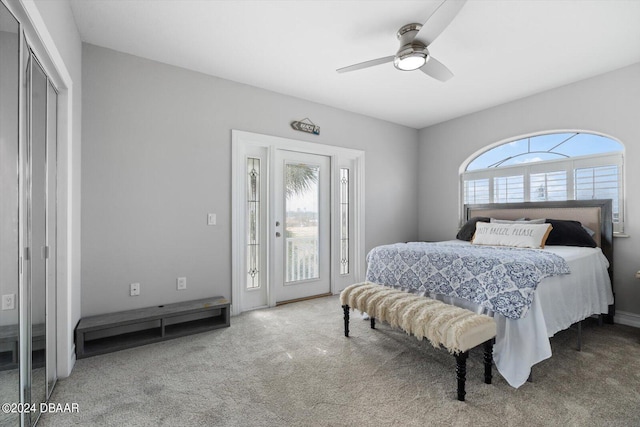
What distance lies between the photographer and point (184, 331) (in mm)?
2723

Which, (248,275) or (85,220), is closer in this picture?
(85,220)

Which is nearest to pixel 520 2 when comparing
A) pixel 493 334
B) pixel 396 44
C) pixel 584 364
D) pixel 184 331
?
pixel 396 44

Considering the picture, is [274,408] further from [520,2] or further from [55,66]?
[520,2]

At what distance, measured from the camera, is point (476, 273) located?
7.25ft

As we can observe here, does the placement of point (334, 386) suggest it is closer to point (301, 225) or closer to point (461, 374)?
point (461, 374)

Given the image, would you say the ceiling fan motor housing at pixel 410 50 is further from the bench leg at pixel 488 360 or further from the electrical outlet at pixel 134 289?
the electrical outlet at pixel 134 289

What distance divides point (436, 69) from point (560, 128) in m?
2.12

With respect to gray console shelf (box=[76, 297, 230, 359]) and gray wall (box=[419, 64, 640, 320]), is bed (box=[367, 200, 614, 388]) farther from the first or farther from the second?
gray console shelf (box=[76, 297, 230, 359])

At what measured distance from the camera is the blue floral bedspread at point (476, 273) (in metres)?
1.97

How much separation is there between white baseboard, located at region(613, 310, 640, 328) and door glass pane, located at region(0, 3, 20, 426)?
4.74 meters

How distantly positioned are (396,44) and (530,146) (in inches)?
98.3

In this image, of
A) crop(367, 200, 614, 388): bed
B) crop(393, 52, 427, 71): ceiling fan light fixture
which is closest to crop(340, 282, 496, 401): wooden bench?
crop(367, 200, 614, 388): bed

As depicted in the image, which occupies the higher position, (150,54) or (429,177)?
(150,54)

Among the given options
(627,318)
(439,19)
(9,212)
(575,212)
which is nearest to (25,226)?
(9,212)
